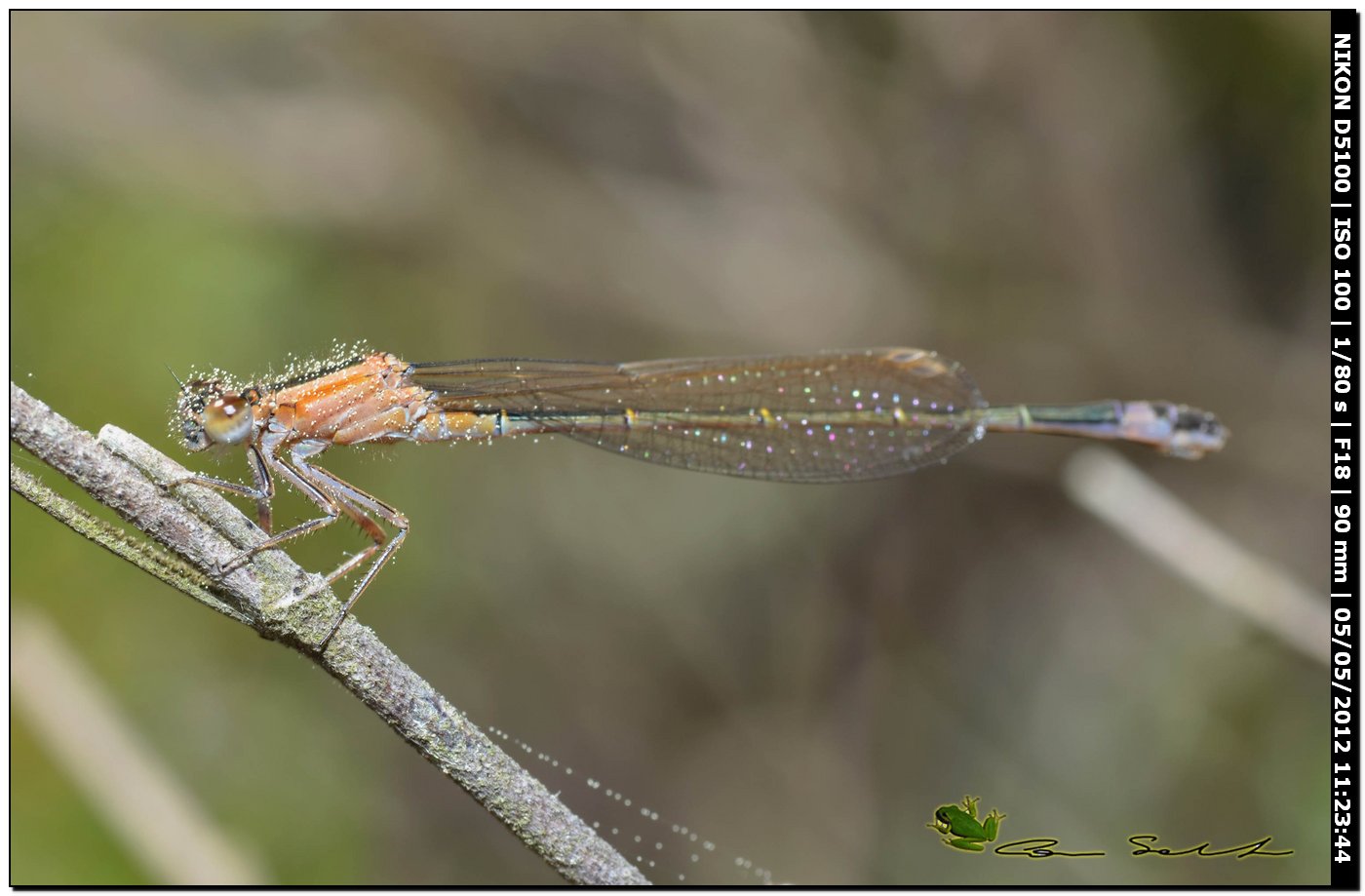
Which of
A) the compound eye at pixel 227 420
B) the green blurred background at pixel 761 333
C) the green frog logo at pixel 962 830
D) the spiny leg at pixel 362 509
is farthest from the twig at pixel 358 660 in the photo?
the green blurred background at pixel 761 333

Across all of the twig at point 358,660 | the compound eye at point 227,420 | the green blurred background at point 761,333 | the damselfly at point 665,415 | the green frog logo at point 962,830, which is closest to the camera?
the twig at point 358,660

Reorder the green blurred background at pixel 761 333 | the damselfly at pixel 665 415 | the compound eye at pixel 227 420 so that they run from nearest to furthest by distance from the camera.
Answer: the compound eye at pixel 227 420 < the damselfly at pixel 665 415 < the green blurred background at pixel 761 333

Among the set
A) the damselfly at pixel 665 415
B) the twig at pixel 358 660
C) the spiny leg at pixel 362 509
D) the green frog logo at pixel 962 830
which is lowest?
the twig at pixel 358 660

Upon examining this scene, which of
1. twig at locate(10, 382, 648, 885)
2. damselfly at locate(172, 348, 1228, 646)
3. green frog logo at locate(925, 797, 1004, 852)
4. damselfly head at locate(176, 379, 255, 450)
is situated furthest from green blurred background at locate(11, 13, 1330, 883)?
twig at locate(10, 382, 648, 885)

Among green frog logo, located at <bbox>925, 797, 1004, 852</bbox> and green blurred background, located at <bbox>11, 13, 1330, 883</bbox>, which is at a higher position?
green blurred background, located at <bbox>11, 13, 1330, 883</bbox>

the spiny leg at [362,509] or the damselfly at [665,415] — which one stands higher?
the damselfly at [665,415]

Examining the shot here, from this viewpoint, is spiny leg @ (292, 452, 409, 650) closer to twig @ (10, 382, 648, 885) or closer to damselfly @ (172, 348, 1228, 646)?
damselfly @ (172, 348, 1228, 646)

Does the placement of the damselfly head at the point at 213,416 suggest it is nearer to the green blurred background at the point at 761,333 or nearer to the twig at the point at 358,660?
the twig at the point at 358,660
